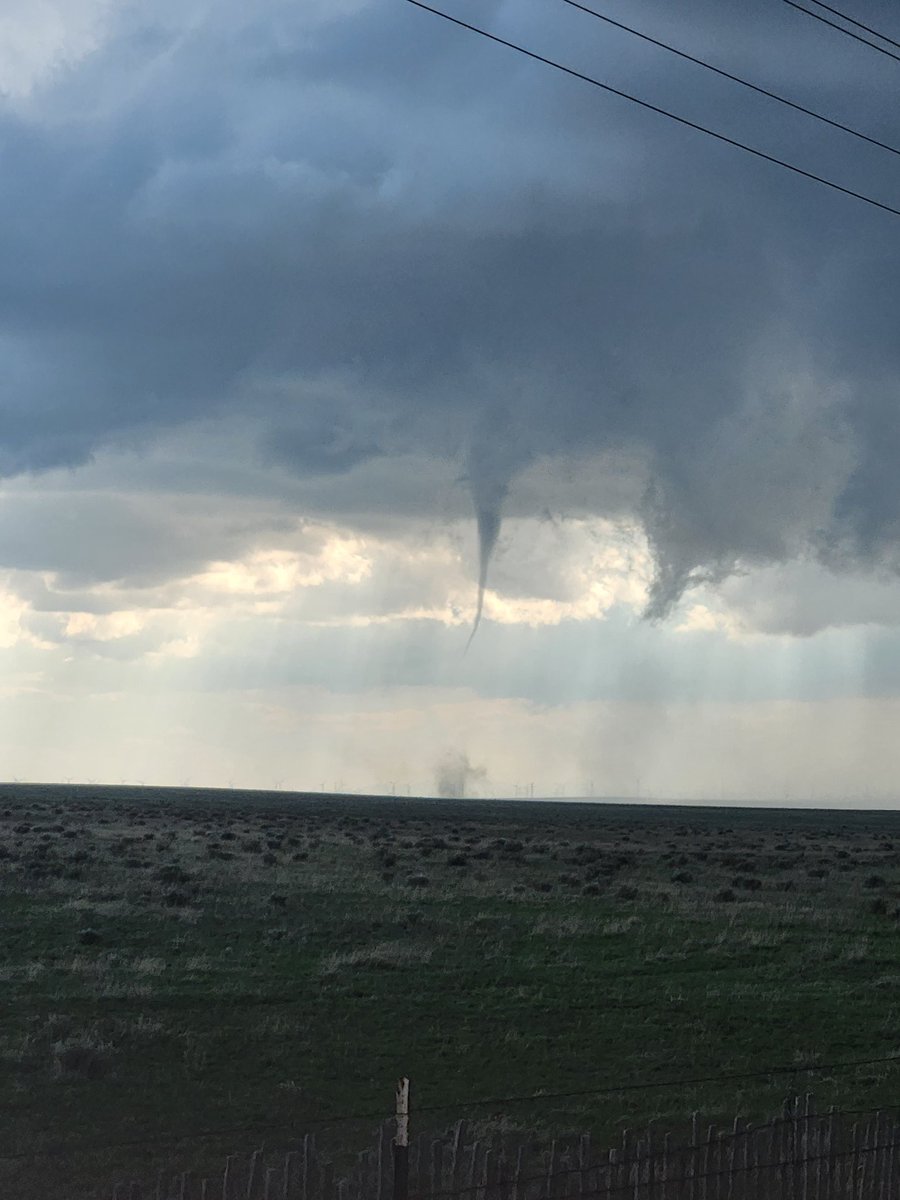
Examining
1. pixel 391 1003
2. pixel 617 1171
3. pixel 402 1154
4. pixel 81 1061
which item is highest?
pixel 402 1154

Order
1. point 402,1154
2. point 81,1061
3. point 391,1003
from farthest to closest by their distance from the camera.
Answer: point 391,1003 → point 81,1061 → point 402,1154

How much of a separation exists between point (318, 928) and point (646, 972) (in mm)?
8262

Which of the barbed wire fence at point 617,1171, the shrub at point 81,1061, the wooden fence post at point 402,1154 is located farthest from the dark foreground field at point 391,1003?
the wooden fence post at point 402,1154

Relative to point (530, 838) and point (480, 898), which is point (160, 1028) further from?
point (530, 838)

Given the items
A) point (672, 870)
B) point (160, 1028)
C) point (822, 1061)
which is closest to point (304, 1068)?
point (160, 1028)

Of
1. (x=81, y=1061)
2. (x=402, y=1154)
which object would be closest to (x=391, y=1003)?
(x=81, y=1061)

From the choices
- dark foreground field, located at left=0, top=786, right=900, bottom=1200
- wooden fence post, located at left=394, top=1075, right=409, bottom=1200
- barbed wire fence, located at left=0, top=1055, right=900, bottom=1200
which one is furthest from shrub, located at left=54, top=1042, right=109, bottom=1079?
wooden fence post, located at left=394, top=1075, right=409, bottom=1200

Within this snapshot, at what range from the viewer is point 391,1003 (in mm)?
21672

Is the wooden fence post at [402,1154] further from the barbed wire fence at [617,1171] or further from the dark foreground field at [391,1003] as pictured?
the dark foreground field at [391,1003]

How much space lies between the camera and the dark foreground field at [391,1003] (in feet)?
51.6

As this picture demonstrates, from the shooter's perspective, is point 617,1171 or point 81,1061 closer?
point 617,1171

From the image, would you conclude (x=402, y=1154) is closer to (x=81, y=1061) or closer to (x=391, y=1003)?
(x=81, y=1061)

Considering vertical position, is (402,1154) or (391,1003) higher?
(402,1154)

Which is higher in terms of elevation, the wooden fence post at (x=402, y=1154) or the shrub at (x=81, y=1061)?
the wooden fence post at (x=402, y=1154)
